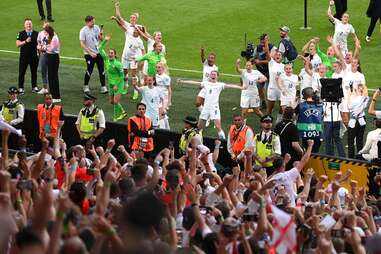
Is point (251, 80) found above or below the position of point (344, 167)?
above

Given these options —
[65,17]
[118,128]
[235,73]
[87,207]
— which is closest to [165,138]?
[118,128]

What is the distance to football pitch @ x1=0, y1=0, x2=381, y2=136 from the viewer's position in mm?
24422

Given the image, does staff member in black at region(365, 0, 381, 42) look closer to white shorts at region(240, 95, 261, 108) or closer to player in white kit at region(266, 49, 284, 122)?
player in white kit at region(266, 49, 284, 122)

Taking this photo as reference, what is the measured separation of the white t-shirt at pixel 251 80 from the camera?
70.3ft

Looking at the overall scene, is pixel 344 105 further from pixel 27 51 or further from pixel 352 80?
pixel 27 51

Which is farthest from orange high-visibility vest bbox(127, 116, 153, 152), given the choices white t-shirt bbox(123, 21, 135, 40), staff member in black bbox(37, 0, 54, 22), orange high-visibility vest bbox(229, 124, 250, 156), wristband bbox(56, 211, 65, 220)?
staff member in black bbox(37, 0, 54, 22)

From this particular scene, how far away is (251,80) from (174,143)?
2.65m

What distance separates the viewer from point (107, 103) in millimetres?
23500

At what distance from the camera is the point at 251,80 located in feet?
70.2

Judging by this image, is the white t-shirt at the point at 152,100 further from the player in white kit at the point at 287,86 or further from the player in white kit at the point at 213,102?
the player in white kit at the point at 287,86

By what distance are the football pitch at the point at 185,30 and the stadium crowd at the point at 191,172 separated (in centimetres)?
82

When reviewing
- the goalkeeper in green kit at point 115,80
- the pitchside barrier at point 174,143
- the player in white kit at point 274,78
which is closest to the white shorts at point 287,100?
the player in white kit at point 274,78

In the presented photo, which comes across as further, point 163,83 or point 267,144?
point 163,83

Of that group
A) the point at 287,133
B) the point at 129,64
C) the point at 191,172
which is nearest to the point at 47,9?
the point at 129,64
